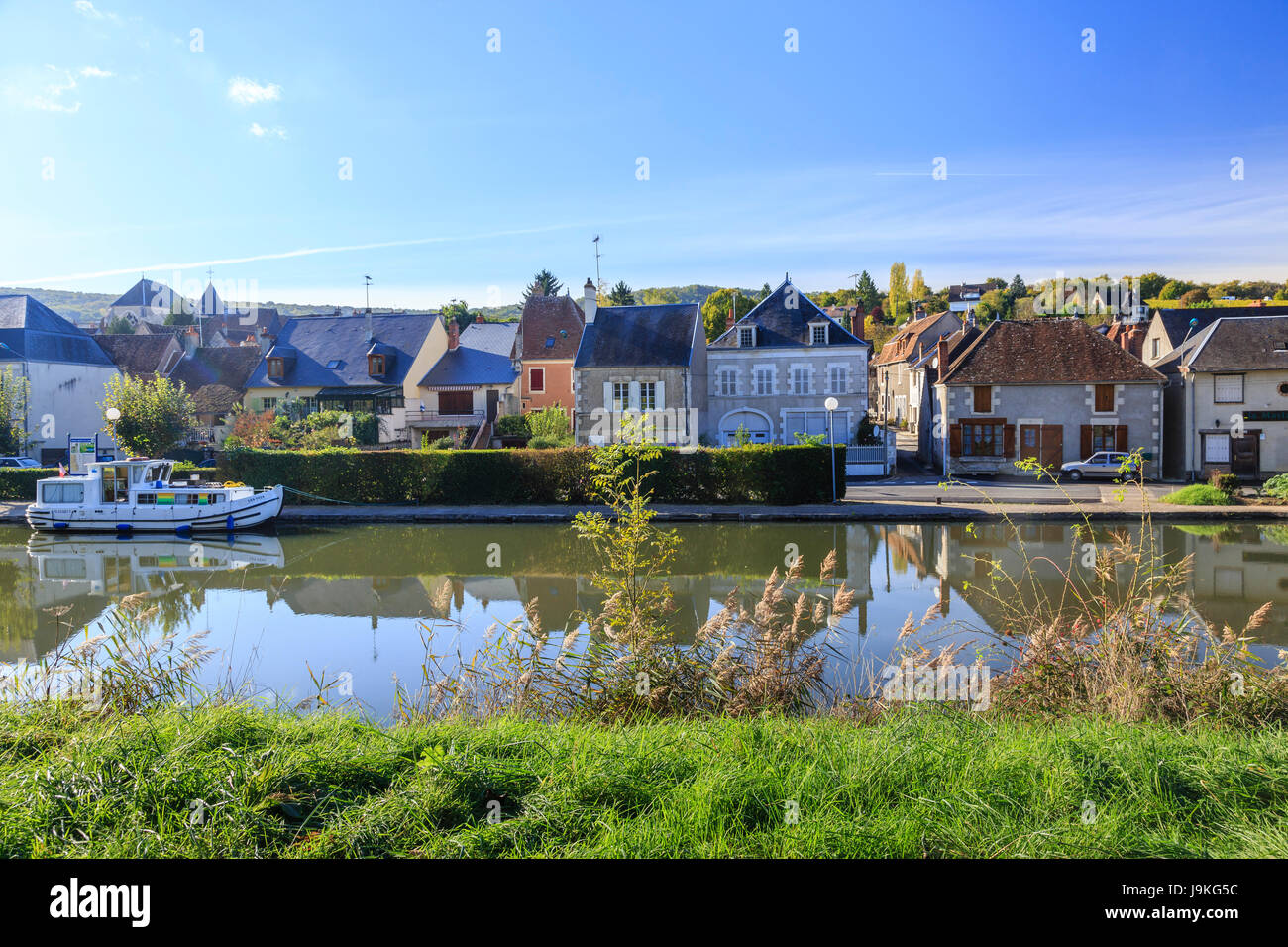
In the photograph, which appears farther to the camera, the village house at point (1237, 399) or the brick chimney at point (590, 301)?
the brick chimney at point (590, 301)

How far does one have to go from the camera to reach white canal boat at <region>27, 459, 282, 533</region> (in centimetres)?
2123

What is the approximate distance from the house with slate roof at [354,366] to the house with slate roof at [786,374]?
48.5 feet

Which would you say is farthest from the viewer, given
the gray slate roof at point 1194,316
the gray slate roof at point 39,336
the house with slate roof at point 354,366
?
the house with slate roof at point 354,366

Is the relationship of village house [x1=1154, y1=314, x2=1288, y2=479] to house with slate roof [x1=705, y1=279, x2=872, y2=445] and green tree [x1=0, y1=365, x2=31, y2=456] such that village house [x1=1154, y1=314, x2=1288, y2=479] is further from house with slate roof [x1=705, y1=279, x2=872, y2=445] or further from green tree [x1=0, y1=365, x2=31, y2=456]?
green tree [x1=0, y1=365, x2=31, y2=456]

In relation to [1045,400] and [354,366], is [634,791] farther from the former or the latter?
[354,366]

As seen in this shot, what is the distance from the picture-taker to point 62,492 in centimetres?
2164

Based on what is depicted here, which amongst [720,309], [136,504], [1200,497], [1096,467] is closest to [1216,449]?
[1096,467]

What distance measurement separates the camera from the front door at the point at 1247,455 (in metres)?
26.3

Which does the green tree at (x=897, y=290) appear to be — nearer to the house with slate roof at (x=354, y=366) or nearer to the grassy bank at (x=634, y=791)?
the house with slate roof at (x=354, y=366)

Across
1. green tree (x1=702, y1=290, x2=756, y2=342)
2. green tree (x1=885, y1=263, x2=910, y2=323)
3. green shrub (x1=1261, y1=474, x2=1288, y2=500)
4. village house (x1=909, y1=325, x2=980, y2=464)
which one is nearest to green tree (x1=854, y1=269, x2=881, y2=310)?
green tree (x1=885, y1=263, x2=910, y2=323)

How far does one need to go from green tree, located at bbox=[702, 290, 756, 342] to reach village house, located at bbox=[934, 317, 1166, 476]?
90.4ft

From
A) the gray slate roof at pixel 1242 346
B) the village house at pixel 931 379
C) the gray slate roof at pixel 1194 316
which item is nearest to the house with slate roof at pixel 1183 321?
the gray slate roof at pixel 1194 316

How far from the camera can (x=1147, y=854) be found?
341cm
